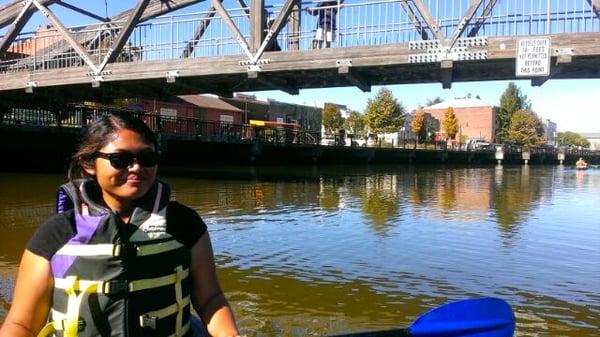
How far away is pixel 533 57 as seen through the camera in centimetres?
1295

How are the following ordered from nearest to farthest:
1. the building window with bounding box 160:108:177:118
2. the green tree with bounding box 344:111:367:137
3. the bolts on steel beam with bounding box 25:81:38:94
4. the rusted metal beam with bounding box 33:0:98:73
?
the rusted metal beam with bounding box 33:0:98:73
the bolts on steel beam with bounding box 25:81:38:94
the building window with bounding box 160:108:177:118
the green tree with bounding box 344:111:367:137

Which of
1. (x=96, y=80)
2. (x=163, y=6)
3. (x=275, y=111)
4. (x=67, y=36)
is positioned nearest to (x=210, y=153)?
(x=163, y=6)

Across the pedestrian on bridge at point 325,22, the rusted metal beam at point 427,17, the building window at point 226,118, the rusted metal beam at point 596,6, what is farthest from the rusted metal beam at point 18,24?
the building window at point 226,118

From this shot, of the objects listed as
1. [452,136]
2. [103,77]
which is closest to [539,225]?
[103,77]

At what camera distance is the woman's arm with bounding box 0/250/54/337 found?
238 centimetres

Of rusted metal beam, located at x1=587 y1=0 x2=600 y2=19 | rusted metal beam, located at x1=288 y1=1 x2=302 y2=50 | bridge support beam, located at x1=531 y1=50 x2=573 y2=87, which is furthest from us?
rusted metal beam, located at x1=288 y1=1 x2=302 y2=50

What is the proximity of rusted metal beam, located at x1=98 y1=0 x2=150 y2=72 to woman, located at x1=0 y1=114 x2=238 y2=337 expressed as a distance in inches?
626

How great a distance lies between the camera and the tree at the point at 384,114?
7450 cm

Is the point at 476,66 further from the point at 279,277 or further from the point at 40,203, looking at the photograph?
the point at 40,203

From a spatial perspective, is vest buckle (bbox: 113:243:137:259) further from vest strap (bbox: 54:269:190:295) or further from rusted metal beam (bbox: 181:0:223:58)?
rusted metal beam (bbox: 181:0:223:58)

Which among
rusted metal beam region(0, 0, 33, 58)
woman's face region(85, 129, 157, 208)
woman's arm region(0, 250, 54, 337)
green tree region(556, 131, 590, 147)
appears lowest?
woman's arm region(0, 250, 54, 337)

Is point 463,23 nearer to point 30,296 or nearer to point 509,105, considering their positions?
point 30,296

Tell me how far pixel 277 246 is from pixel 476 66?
805 centimetres

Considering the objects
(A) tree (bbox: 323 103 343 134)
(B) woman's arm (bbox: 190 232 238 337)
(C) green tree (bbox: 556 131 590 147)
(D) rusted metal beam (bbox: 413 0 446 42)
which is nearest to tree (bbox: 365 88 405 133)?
(A) tree (bbox: 323 103 343 134)
